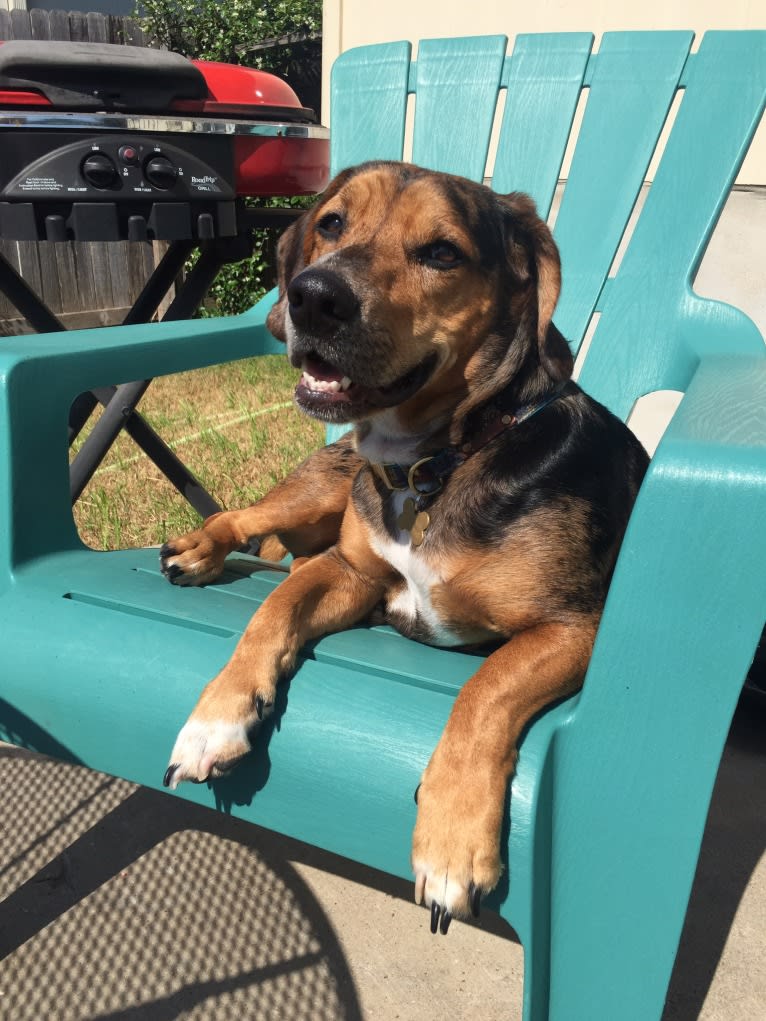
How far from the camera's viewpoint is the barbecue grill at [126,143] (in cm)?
244

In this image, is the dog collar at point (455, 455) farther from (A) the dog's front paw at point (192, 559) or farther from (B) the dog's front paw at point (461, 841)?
(B) the dog's front paw at point (461, 841)

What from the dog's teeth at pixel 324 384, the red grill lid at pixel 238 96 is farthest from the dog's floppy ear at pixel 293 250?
the red grill lid at pixel 238 96

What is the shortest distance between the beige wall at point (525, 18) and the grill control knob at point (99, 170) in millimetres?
2609

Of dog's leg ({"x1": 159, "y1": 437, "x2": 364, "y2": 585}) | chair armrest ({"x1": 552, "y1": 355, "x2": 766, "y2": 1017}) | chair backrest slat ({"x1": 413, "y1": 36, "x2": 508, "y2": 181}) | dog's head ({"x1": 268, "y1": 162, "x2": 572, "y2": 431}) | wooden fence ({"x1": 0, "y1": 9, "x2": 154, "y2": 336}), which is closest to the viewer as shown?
chair armrest ({"x1": 552, "y1": 355, "x2": 766, "y2": 1017})

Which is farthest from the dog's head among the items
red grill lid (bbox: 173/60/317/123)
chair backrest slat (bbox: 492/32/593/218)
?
chair backrest slat (bbox: 492/32/593/218)

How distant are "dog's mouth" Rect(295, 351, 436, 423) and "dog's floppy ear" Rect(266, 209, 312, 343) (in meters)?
0.44

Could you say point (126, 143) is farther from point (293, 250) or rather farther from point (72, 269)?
point (72, 269)

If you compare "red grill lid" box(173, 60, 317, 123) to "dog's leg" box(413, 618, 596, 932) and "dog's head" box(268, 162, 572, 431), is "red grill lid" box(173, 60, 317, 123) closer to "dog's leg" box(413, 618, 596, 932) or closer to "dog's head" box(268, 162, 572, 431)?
"dog's head" box(268, 162, 572, 431)

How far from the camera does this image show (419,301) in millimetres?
1929

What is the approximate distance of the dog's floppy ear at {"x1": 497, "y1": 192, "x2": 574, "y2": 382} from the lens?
1.99 meters

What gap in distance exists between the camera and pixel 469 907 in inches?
52.7

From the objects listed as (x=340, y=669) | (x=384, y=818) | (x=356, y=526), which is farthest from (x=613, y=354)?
(x=384, y=818)

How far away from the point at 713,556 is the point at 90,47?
2.35 metres

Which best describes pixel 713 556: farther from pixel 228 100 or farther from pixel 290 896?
pixel 228 100
